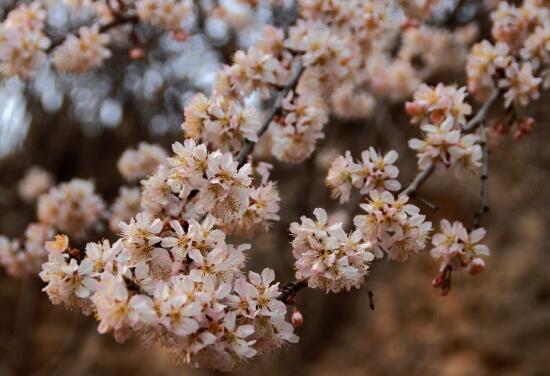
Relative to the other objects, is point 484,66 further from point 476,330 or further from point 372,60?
point 476,330

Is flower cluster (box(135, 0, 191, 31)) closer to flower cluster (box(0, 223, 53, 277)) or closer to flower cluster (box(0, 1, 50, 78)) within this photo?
flower cluster (box(0, 1, 50, 78))

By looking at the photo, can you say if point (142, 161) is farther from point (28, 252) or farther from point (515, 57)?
point (515, 57)

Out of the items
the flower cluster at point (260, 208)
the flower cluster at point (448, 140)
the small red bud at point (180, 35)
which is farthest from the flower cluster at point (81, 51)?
the flower cluster at point (448, 140)

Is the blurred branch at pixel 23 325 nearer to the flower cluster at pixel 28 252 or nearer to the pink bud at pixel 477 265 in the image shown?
the flower cluster at pixel 28 252

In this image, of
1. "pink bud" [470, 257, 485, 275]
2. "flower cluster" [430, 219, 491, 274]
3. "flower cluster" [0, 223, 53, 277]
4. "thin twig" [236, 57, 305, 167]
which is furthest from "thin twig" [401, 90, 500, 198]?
"flower cluster" [0, 223, 53, 277]

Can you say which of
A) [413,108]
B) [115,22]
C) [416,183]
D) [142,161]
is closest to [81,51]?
[115,22]

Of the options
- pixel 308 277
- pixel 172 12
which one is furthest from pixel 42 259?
pixel 308 277
